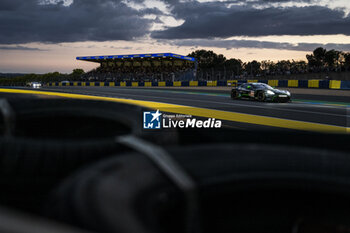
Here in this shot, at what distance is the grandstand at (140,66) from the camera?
191 ft

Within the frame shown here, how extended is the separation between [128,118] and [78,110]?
0.34 meters

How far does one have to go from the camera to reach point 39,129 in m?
2.11

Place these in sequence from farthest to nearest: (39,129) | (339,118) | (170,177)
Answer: (339,118)
(39,129)
(170,177)

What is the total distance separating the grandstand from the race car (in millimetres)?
34935

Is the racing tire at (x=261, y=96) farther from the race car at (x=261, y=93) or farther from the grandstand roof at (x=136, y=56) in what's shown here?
the grandstand roof at (x=136, y=56)

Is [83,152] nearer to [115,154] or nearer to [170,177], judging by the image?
[115,154]

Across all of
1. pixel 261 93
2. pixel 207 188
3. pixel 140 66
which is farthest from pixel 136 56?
pixel 207 188

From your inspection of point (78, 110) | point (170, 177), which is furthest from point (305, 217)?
point (78, 110)

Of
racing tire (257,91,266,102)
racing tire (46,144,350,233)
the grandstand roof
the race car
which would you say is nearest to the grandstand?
the grandstand roof

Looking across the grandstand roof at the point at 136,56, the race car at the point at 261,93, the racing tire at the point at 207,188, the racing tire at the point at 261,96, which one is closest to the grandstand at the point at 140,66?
the grandstand roof at the point at 136,56

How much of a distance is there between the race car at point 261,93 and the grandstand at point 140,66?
34.9 metres

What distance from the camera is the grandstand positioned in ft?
191

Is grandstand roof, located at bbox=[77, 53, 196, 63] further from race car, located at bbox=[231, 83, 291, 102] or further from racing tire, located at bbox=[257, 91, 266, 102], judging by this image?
racing tire, located at bbox=[257, 91, 266, 102]

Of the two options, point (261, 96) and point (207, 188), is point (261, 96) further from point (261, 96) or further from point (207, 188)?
point (207, 188)
